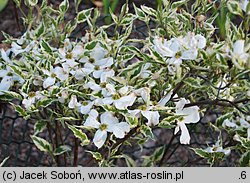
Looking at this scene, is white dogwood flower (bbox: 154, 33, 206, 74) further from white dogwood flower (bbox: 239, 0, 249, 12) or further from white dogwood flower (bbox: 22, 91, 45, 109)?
white dogwood flower (bbox: 22, 91, 45, 109)

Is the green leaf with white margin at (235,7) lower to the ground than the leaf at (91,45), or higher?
higher

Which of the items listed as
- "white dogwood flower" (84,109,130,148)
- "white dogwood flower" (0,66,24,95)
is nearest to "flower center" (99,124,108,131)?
"white dogwood flower" (84,109,130,148)

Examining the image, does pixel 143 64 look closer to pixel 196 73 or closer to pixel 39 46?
pixel 196 73

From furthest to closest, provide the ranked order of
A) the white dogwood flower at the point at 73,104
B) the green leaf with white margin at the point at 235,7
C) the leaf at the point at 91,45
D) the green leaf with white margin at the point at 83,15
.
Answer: the green leaf with white margin at the point at 83,15
the leaf at the point at 91,45
the white dogwood flower at the point at 73,104
the green leaf with white margin at the point at 235,7

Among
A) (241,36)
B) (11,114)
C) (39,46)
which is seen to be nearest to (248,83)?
(241,36)

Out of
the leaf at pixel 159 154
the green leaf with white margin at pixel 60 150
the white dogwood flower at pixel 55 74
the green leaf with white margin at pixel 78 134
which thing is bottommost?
the leaf at pixel 159 154

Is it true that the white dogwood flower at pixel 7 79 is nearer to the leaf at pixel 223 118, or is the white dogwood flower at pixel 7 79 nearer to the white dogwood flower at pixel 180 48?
the white dogwood flower at pixel 180 48

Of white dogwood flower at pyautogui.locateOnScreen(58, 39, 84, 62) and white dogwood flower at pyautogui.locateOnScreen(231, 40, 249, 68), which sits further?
white dogwood flower at pyautogui.locateOnScreen(58, 39, 84, 62)

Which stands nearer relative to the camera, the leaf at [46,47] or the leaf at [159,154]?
the leaf at [46,47]

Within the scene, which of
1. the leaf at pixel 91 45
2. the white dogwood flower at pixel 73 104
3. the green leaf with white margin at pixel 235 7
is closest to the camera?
the green leaf with white margin at pixel 235 7

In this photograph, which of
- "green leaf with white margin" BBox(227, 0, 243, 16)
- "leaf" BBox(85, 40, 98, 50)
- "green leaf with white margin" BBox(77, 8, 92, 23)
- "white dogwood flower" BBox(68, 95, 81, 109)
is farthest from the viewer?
"green leaf with white margin" BBox(77, 8, 92, 23)

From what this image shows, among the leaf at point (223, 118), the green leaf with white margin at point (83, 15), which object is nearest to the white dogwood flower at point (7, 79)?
the green leaf with white margin at point (83, 15)
